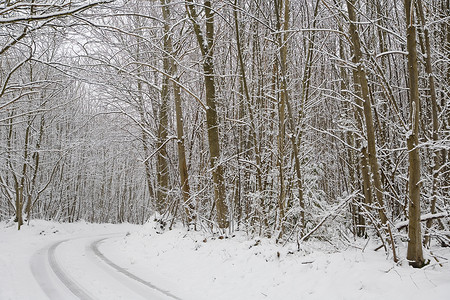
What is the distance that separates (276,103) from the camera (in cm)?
862

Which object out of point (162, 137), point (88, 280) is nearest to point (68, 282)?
point (88, 280)

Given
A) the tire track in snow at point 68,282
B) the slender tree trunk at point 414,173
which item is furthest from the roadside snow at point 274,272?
the tire track in snow at point 68,282

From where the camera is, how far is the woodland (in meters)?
5.42

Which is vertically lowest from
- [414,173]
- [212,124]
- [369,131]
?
[414,173]

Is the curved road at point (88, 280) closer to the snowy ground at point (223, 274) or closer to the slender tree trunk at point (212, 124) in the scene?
the snowy ground at point (223, 274)

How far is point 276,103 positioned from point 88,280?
237 inches

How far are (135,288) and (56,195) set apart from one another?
77.3ft

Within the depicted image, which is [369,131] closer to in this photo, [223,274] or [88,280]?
[223,274]

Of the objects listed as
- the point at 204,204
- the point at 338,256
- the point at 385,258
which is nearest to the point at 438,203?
the point at 385,258

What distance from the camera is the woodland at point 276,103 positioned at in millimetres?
5418

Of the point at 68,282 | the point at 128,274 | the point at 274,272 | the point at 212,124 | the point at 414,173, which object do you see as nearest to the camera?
the point at 414,173

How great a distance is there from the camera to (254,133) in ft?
30.0

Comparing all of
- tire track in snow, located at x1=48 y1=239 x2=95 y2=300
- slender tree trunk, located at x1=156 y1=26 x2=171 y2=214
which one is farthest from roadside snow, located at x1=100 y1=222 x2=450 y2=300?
slender tree trunk, located at x1=156 y1=26 x2=171 y2=214

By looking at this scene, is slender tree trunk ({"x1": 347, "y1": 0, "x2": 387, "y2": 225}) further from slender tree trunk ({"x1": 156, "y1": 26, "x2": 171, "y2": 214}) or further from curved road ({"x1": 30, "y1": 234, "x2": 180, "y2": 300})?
slender tree trunk ({"x1": 156, "y1": 26, "x2": 171, "y2": 214})
